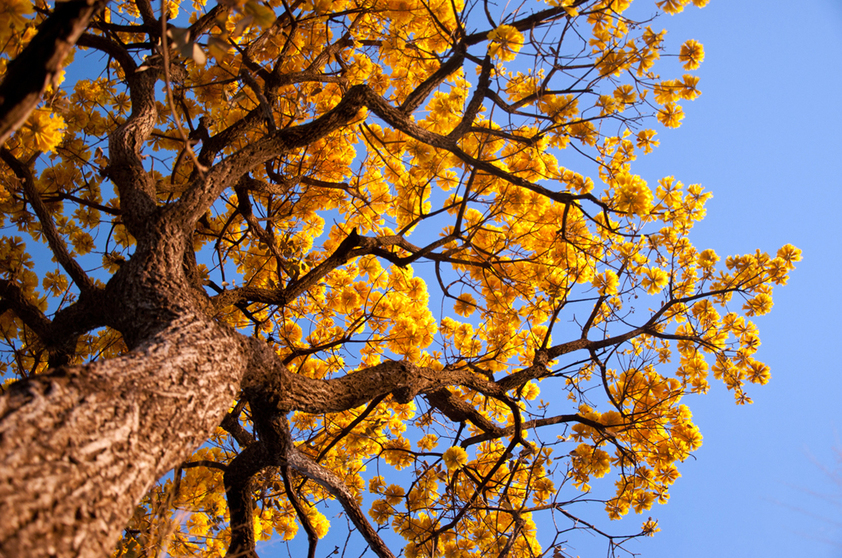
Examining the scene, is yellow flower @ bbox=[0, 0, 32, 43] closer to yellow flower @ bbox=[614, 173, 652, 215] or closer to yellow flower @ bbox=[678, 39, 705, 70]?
yellow flower @ bbox=[614, 173, 652, 215]

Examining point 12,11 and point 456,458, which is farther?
point 456,458

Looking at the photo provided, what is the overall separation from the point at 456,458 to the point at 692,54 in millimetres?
2845

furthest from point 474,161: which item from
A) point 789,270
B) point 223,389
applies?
point 789,270

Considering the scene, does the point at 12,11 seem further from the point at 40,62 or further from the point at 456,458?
the point at 456,458

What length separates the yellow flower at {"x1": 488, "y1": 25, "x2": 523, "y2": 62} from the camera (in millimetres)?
2121

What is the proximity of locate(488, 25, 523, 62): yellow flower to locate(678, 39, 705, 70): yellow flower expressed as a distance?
3.77ft

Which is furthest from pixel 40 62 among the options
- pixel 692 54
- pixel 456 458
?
pixel 692 54

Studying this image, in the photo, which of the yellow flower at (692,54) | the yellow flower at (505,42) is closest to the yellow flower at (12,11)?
the yellow flower at (505,42)

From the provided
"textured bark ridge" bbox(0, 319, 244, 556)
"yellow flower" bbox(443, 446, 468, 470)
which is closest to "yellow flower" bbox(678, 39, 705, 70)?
"yellow flower" bbox(443, 446, 468, 470)

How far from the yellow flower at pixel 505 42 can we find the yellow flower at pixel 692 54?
45.2 inches

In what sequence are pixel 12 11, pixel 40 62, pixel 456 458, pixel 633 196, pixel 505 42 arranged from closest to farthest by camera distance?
pixel 40 62 < pixel 12 11 < pixel 505 42 < pixel 633 196 < pixel 456 458

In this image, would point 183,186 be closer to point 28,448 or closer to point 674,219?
point 28,448

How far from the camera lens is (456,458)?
8.68 ft

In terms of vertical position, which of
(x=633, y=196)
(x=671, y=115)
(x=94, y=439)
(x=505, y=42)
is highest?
(x=671, y=115)
